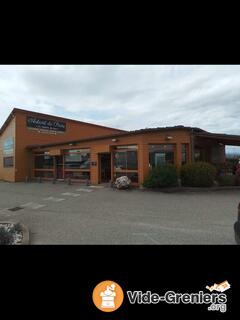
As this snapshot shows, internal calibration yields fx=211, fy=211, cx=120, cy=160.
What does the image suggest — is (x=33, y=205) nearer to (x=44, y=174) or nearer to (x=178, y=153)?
(x=178, y=153)

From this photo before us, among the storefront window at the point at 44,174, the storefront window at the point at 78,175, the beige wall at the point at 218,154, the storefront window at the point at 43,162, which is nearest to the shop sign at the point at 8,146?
the storefront window at the point at 43,162

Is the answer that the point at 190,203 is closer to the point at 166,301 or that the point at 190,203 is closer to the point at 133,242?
the point at 133,242

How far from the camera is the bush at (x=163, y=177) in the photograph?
456 inches

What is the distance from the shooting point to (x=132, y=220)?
6500mm

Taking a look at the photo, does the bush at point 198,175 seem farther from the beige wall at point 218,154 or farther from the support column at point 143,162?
the beige wall at point 218,154

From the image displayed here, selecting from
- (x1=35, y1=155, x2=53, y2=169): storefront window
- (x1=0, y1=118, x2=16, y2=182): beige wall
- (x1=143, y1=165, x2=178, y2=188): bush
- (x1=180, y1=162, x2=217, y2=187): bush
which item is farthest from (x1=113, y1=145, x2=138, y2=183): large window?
(x1=0, y1=118, x2=16, y2=182): beige wall

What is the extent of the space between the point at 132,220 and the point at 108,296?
4.75 meters

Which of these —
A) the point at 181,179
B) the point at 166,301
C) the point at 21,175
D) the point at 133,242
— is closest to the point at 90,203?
the point at 133,242

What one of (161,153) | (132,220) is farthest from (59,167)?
(132,220)

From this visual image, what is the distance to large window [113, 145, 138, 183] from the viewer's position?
1368cm

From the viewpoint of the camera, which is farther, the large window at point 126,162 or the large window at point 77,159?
the large window at point 77,159

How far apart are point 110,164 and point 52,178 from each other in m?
6.49

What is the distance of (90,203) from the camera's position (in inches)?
366

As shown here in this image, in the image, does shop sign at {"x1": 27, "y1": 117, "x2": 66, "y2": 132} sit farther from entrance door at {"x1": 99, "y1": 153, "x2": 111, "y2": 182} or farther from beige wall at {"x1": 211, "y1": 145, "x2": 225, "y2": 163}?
beige wall at {"x1": 211, "y1": 145, "x2": 225, "y2": 163}
